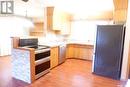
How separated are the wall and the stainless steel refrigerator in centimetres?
348

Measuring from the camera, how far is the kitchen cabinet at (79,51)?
17.1ft

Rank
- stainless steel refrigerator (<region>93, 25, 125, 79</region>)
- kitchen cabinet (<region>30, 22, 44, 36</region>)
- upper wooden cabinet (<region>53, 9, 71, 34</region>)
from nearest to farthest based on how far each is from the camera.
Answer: stainless steel refrigerator (<region>93, 25, 125, 79</region>), upper wooden cabinet (<region>53, 9, 71, 34</region>), kitchen cabinet (<region>30, 22, 44, 36</region>)

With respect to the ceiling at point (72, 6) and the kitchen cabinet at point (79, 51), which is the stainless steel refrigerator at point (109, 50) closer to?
the ceiling at point (72, 6)

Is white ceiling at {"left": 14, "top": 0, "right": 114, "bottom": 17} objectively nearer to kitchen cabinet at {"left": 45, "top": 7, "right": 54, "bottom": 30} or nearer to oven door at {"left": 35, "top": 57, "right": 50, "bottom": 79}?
kitchen cabinet at {"left": 45, "top": 7, "right": 54, "bottom": 30}

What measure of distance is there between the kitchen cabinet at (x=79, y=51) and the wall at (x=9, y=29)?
223 cm

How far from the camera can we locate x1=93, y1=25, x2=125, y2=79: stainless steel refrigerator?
322 centimetres

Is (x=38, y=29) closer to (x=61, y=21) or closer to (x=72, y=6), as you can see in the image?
(x=61, y=21)

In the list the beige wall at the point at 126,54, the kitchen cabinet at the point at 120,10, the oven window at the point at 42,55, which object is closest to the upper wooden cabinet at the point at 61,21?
the oven window at the point at 42,55

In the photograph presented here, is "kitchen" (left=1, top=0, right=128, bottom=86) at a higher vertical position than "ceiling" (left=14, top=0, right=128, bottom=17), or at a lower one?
lower

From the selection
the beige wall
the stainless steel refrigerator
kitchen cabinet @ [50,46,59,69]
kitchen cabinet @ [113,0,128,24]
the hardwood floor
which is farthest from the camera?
kitchen cabinet @ [50,46,59,69]

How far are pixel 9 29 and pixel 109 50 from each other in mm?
5050

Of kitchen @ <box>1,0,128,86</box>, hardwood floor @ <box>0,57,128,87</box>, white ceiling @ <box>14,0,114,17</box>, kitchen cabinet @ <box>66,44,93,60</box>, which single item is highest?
white ceiling @ <box>14,0,114,17</box>

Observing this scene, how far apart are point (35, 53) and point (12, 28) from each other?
389 cm

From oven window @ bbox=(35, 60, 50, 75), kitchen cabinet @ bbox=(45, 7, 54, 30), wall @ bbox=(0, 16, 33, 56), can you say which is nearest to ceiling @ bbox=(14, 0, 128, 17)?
kitchen cabinet @ bbox=(45, 7, 54, 30)
